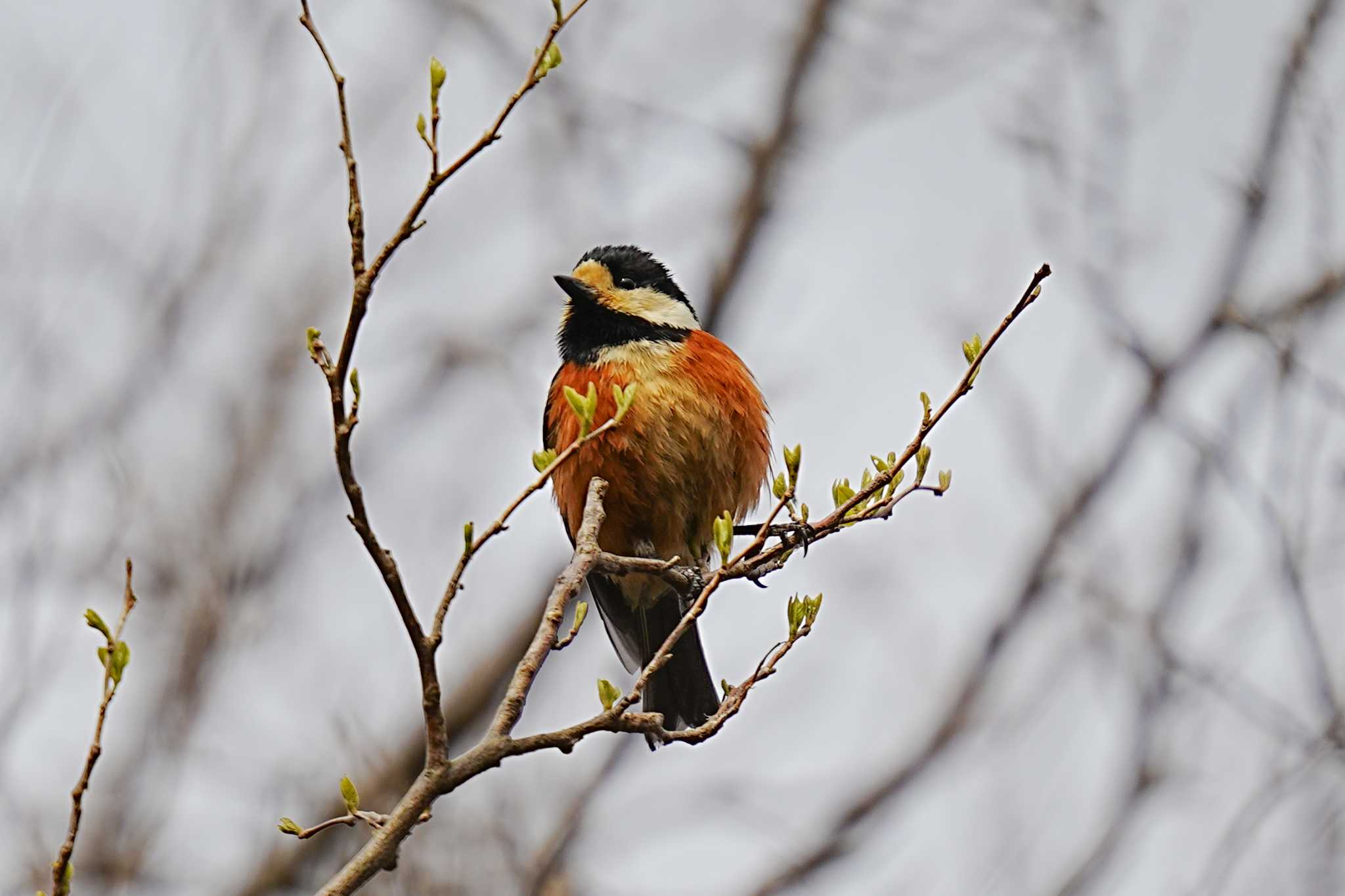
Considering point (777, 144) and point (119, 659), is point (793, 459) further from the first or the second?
point (777, 144)

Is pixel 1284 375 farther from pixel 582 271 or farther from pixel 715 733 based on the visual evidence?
pixel 715 733

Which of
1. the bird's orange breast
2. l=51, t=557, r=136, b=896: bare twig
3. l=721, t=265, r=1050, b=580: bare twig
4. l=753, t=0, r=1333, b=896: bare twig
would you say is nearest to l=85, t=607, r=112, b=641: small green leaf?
l=51, t=557, r=136, b=896: bare twig

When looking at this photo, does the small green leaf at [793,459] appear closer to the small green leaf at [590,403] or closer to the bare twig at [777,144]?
the small green leaf at [590,403]

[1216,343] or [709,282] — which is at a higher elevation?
[709,282]

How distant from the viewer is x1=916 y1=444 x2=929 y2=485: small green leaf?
3350mm

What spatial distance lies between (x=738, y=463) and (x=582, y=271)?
3.32 ft

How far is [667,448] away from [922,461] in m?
1.59

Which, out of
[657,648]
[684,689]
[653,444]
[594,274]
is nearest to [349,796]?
[653,444]

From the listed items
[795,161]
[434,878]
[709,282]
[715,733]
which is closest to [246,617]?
[434,878]

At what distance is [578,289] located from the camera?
17.4 feet

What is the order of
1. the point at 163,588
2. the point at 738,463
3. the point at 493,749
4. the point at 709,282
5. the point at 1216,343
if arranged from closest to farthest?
the point at 493,749, the point at 738,463, the point at 1216,343, the point at 163,588, the point at 709,282

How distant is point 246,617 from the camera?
7.15m

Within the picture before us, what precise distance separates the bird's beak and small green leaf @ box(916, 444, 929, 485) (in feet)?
7.20

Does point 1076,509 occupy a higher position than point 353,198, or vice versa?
point 1076,509
